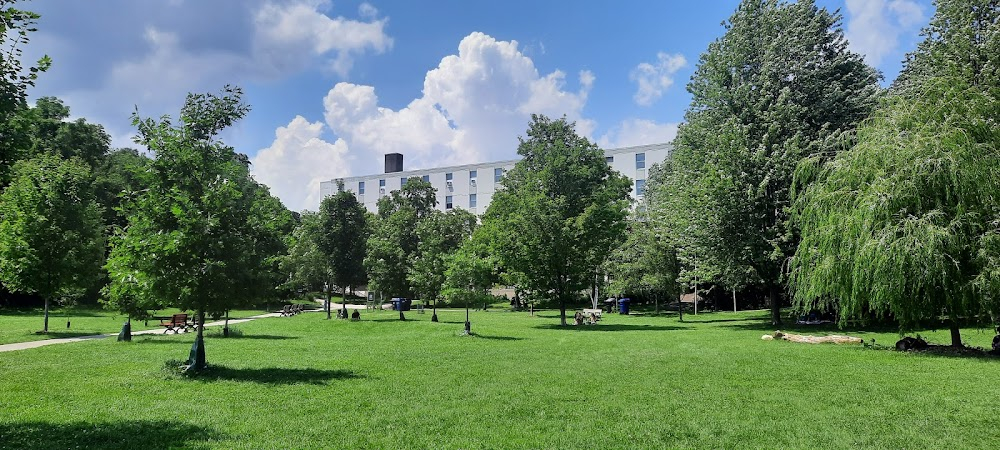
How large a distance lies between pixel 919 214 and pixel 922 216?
26 cm

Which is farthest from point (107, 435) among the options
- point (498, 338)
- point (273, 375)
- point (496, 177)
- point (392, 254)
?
point (496, 177)

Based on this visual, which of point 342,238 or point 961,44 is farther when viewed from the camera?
point 342,238

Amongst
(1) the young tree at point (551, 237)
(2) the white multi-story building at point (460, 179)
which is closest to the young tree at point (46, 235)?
(1) the young tree at point (551, 237)

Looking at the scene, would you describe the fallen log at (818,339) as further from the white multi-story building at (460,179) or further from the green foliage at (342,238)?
the white multi-story building at (460,179)

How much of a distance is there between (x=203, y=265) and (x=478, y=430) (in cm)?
792

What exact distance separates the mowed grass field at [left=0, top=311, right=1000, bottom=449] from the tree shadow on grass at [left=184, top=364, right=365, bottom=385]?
0.13 feet

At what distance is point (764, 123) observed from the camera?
2627 cm

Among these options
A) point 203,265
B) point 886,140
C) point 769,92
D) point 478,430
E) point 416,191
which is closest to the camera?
point 478,430

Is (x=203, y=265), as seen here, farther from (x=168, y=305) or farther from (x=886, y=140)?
(x=886, y=140)

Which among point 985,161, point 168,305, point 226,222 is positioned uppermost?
point 985,161

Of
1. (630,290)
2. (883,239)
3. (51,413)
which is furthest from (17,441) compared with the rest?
(630,290)

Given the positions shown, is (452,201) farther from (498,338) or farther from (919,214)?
(919,214)

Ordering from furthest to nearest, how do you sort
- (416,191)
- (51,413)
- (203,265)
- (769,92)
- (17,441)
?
(416,191) → (769,92) → (203,265) → (51,413) → (17,441)

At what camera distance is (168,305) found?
41.5ft
